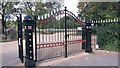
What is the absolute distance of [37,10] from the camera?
31344 mm

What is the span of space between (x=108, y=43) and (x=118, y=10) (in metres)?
4.39

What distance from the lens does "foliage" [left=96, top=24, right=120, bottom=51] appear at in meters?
11.4

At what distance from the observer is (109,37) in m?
11.9

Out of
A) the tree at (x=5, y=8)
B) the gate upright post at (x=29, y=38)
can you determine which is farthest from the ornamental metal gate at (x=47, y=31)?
the tree at (x=5, y=8)

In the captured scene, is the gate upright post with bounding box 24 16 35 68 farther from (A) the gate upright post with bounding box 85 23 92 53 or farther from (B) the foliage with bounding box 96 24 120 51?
(B) the foliage with bounding box 96 24 120 51

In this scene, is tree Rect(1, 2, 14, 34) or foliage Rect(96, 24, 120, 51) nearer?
foliage Rect(96, 24, 120, 51)

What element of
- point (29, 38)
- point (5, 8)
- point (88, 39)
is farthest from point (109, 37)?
point (5, 8)

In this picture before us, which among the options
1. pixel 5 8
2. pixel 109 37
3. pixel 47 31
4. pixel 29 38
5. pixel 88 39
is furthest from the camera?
pixel 5 8

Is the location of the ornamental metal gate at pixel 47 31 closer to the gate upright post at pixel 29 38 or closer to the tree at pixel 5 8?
the gate upright post at pixel 29 38

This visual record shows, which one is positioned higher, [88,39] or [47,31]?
[47,31]

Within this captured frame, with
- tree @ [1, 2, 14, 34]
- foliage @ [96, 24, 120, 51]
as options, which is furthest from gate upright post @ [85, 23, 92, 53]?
tree @ [1, 2, 14, 34]

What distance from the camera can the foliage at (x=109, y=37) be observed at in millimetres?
11422

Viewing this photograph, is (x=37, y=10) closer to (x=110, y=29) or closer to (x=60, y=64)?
(x=110, y=29)

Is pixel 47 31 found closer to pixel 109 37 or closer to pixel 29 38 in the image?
pixel 29 38
